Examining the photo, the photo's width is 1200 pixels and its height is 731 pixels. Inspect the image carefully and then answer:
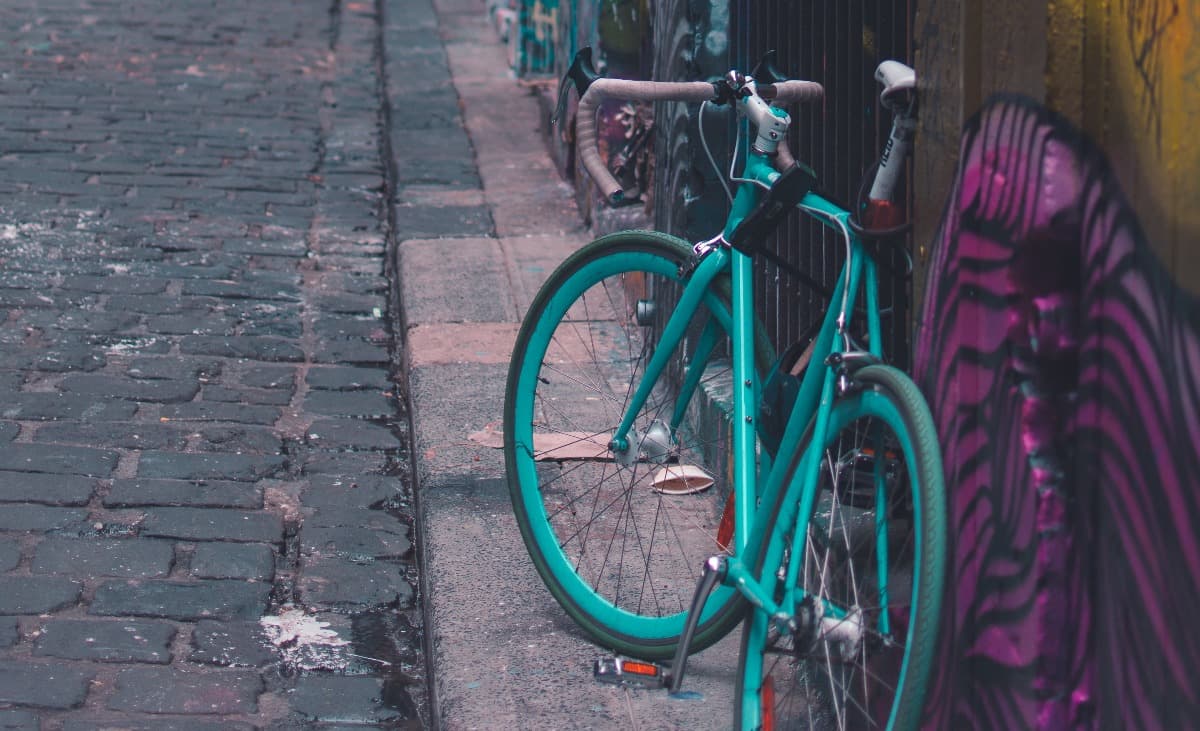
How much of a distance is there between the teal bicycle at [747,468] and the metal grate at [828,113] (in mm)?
195

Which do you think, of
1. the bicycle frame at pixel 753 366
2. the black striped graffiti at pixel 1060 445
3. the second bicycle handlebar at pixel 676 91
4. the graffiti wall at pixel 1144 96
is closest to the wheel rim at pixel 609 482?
the bicycle frame at pixel 753 366

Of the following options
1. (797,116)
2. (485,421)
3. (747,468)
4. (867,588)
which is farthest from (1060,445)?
(485,421)

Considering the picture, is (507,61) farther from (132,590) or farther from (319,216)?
(132,590)

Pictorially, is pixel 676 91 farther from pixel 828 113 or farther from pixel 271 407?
pixel 271 407

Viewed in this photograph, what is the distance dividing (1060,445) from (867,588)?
47 centimetres

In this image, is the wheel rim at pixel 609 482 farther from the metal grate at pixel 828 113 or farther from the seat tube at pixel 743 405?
the metal grate at pixel 828 113

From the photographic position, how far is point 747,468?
8.80ft

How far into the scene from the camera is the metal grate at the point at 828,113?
2904 mm

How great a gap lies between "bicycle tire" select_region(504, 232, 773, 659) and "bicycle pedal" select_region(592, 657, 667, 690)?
11cm

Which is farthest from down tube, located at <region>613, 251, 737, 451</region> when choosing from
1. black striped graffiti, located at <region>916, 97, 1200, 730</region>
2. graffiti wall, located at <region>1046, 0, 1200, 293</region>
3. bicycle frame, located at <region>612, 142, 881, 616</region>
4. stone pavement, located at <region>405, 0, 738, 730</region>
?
graffiti wall, located at <region>1046, 0, 1200, 293</region>

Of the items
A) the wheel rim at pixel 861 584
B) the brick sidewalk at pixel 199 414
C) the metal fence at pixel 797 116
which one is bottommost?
the brick sidewalk at pixel 199 414

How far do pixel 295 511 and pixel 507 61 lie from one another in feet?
21.9

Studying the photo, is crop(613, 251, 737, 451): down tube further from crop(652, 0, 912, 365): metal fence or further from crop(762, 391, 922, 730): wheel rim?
crop(762, 391, 922, 730): wheel rim

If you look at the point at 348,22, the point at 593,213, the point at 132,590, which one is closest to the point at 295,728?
the point at 132,590
